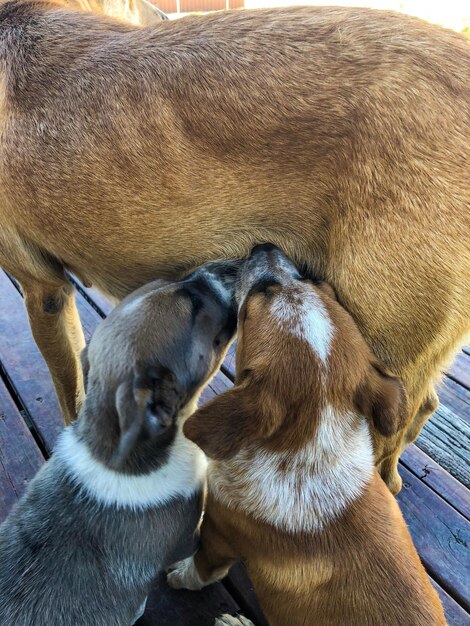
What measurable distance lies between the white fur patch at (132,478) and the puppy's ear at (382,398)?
0.64 meters

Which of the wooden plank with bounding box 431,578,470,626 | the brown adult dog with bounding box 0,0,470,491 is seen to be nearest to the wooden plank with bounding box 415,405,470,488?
the wooden plank with bounding box 431,578,470,626

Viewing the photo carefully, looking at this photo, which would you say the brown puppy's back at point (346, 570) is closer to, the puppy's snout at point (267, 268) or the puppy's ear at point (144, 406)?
the puppy's ear at point (144, 406)

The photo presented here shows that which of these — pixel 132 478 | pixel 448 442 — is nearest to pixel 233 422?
pixel 132 478

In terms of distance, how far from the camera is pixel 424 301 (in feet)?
→ 5.53

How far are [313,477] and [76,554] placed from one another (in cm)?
77

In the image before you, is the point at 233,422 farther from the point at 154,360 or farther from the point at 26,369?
the point at 26,369

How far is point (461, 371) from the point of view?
10.6 feet

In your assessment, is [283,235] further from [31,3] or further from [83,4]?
[83,4]

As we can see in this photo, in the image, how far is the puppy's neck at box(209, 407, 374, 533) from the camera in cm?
181

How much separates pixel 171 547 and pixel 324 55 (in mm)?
1663

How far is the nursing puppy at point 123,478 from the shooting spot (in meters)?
1.73

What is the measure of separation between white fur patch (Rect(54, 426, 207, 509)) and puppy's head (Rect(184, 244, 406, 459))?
1.19 ft

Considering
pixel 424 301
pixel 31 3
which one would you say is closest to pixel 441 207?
pixel 424 301

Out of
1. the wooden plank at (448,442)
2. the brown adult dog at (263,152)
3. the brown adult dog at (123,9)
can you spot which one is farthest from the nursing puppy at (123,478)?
the brown adult dog at (123,9)
